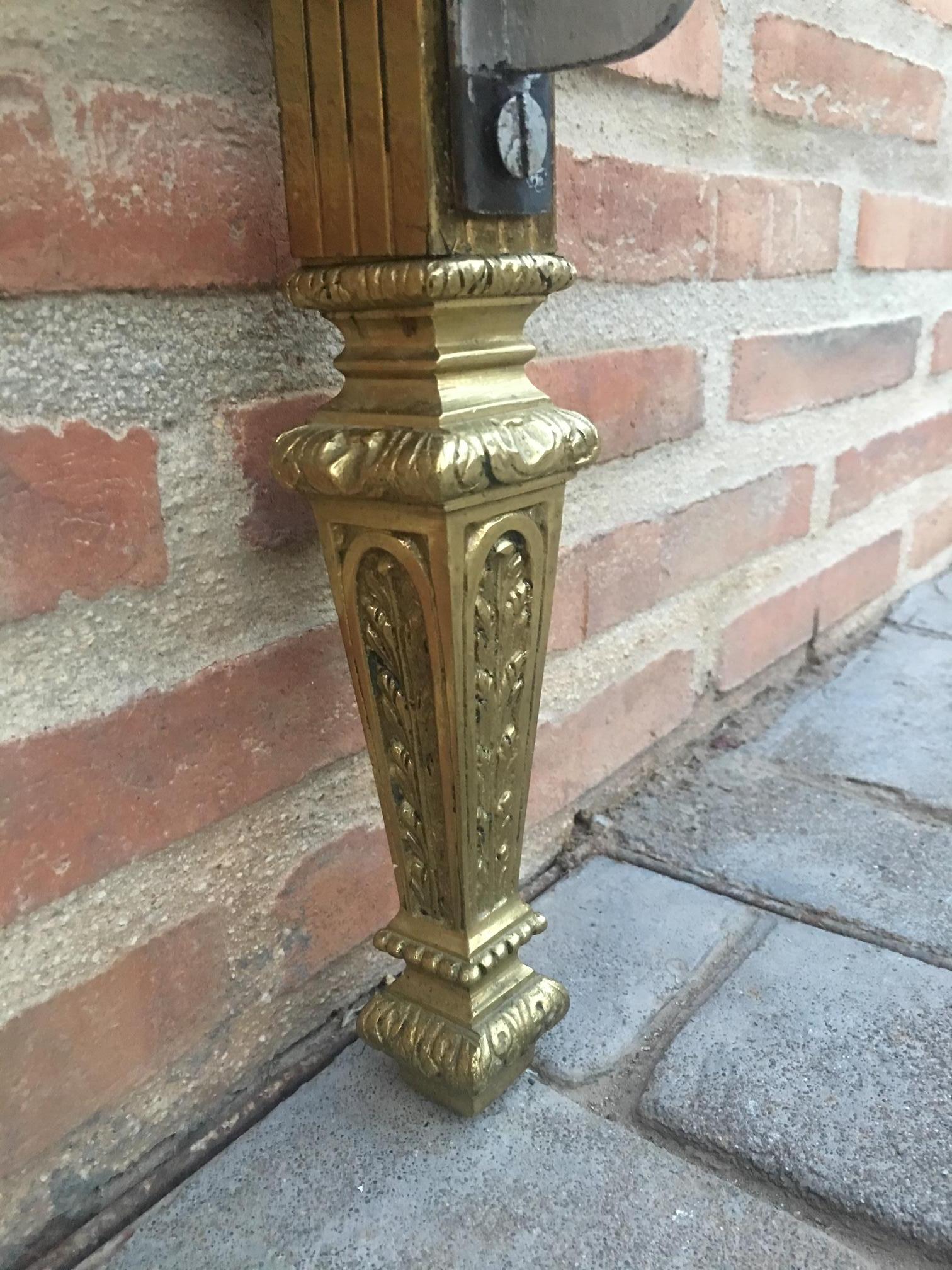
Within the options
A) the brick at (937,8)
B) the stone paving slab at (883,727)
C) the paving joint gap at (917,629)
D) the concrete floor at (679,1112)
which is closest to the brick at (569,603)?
the concrete floor at (679,1112)

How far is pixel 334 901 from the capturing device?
24.0 inches

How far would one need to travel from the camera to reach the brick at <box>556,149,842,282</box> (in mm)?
693

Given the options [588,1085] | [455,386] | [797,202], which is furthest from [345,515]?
[797,202]

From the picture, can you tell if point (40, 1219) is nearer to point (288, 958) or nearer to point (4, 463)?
point (288, 958)

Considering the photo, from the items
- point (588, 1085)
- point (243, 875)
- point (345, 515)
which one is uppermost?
point (345, 515)

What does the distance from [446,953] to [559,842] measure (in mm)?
282

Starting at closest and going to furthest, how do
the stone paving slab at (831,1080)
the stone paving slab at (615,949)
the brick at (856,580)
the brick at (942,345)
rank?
1. the stone paving slab at (831,1080)
2. the stone paving slab at (615,949)
3. the brick at (856,580)
4. the brick at (942,345)

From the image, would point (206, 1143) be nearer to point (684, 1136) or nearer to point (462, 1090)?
point (462, 1090)

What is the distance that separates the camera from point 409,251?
0.40 metres

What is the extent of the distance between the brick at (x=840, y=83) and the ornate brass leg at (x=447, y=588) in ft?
1.84

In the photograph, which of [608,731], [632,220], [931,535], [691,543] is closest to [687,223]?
[632,220]

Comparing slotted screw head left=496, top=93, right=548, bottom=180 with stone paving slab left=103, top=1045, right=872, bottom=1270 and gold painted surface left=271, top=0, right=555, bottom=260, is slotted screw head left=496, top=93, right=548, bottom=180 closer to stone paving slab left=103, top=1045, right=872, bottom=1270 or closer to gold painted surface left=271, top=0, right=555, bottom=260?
gold painted surface left=271, top=0, right=555, bottom=260

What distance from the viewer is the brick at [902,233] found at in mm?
1041

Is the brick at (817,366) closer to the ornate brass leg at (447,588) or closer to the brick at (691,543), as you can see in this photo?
the brick at (691,543)
